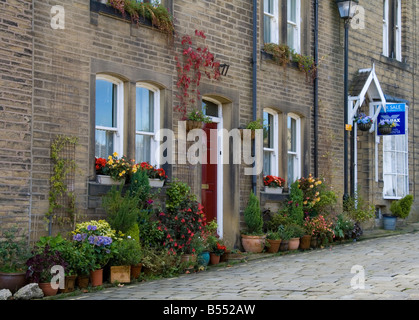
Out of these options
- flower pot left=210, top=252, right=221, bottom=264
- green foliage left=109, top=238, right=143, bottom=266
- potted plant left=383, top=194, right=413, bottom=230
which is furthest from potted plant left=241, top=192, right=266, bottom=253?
potted plant left=383, top=194, right=413, bottom=230

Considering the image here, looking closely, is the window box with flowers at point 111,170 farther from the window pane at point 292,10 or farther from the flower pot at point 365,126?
the flower pot at point 365,126

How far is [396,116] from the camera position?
16.8 metres

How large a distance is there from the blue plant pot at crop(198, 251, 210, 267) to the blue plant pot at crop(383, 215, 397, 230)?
822 centimetres

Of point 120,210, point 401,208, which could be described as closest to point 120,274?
point 120,210

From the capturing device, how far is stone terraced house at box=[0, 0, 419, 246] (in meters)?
8.83

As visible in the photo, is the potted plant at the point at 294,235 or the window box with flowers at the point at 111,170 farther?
the potted plant at the point at 294,235

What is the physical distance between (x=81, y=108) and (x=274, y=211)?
5.60 meters

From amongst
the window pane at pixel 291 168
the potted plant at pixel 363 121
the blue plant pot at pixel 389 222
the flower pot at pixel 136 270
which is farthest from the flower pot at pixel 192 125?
the blue plant pot at pixel 389 222

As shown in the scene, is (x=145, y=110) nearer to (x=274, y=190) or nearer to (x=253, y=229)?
(x=253, y=229)

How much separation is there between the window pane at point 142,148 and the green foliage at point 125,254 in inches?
85.7

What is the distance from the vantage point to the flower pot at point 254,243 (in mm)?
12289

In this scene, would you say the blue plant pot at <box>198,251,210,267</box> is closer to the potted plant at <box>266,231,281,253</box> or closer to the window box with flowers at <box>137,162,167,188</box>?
the window box with flowers at <box>137,162,167,188</box>

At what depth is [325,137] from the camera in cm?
1554

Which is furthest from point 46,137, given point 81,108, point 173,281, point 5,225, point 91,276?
point 173,281
